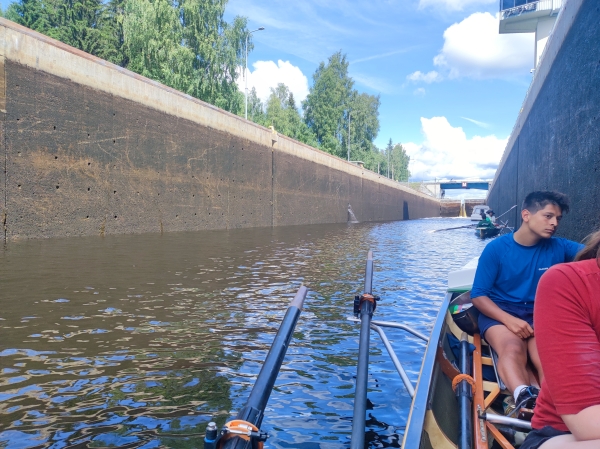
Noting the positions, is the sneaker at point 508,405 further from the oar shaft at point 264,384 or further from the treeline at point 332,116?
the treeline at point 332,116

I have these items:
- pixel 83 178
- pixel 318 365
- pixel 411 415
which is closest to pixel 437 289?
pixel 318 365

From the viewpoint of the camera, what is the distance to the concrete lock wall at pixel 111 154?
11.5 meters

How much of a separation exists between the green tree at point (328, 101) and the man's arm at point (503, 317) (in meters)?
48.7

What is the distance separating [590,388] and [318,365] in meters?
3.04

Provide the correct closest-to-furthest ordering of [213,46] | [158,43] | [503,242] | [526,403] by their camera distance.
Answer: [526,403] → [503,242] → [158,43] → [213,46]

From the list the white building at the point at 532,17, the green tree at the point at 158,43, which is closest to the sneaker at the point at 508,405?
the green tree at the point at 158,43

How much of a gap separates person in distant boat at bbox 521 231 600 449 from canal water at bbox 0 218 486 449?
69.1 inches

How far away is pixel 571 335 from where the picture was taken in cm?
157

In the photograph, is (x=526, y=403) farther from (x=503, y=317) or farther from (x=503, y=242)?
(x=503, y=242)

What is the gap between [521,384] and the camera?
272 cm

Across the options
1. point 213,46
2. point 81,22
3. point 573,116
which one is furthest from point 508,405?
point 81,22

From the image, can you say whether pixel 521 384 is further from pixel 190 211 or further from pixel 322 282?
pixel 190 211

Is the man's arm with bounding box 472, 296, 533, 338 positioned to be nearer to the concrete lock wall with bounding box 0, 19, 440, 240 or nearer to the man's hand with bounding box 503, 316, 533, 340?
the man's hand with bounding box 503, 316, 533, 340

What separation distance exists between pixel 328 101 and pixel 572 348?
51.0 metres
